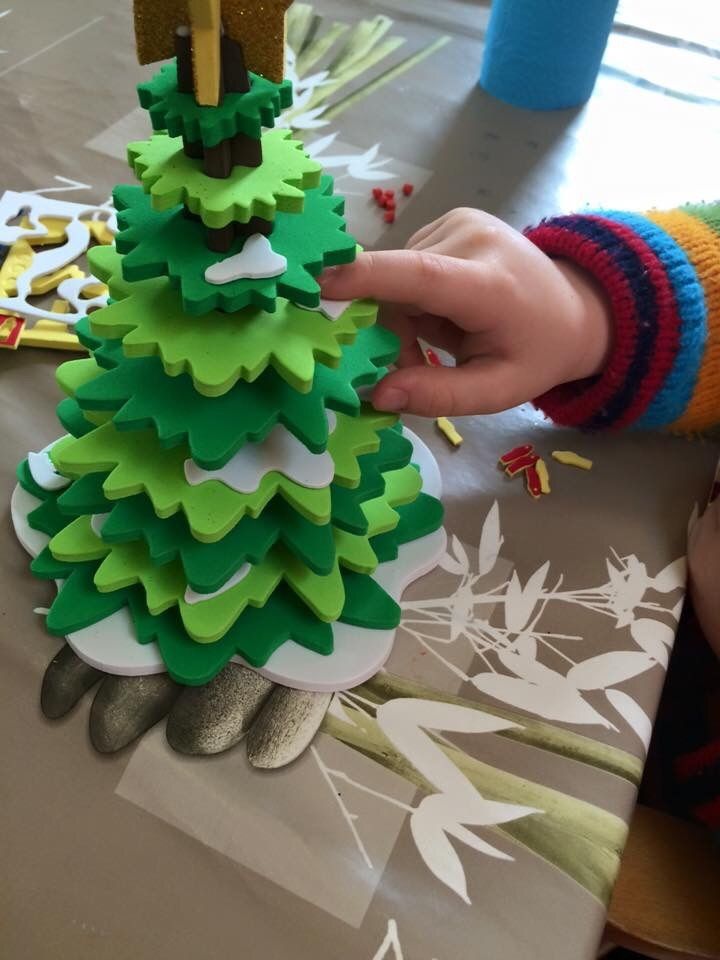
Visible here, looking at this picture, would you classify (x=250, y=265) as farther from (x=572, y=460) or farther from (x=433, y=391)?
(x=572, y=460)

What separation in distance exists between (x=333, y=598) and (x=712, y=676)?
30cm

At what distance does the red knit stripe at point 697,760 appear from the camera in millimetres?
481

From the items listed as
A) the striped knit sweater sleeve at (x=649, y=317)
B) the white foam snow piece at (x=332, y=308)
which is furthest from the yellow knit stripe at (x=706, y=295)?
the white foam snow piece at (x=332, y=308)

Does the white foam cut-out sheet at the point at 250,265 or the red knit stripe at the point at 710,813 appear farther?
the red knit stripe at the point at 710,813

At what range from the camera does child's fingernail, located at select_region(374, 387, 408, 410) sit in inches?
15.2

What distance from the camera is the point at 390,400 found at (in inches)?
15.3

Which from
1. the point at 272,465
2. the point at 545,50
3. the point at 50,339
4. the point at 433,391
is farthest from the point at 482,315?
the point at 545,50

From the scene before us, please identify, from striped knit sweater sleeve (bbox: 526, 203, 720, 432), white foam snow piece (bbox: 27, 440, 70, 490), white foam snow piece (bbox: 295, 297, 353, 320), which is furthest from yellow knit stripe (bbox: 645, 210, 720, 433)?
white foam snow piece (bbox: 27, 440, 70, 490)

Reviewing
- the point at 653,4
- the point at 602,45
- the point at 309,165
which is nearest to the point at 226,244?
the point at 309,165

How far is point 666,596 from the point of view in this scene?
0.45m

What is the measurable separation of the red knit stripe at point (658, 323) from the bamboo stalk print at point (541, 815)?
24 cm

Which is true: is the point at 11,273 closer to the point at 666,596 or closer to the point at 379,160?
the point at 379,160

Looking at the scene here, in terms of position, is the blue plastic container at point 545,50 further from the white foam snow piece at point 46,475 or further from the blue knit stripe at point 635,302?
the white foam snow piece at point 46,475

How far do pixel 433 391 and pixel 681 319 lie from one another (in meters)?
0.18
